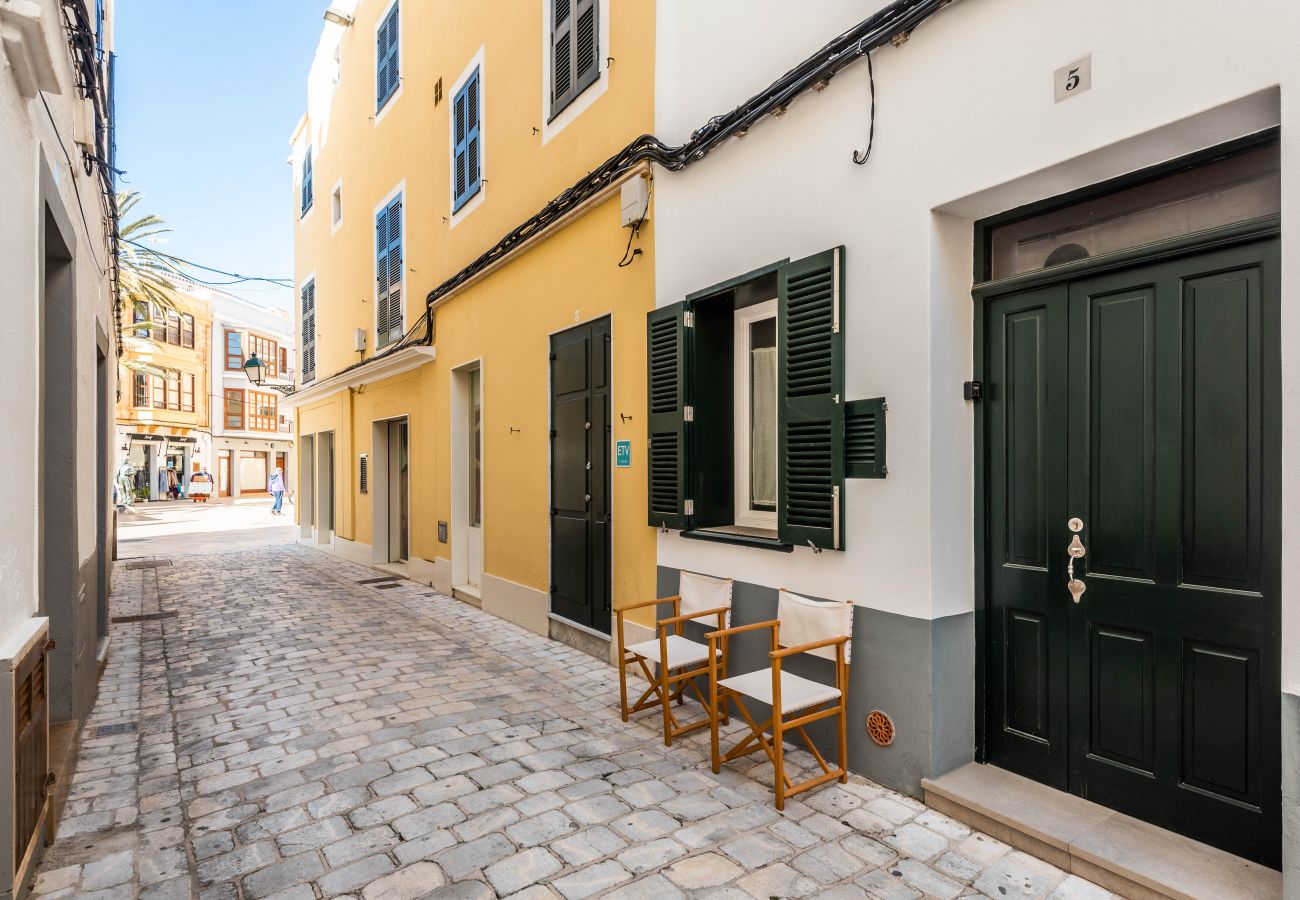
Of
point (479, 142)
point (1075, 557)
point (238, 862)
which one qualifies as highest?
point (479, 142)

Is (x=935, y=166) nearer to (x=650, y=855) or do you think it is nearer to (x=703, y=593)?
(x=703, y=593)

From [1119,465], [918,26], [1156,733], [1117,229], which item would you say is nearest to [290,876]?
[1156,733]

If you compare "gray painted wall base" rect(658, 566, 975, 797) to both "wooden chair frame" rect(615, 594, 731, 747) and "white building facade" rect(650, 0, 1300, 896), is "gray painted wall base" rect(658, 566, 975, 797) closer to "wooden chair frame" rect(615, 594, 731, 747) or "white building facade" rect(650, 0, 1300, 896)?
"white building facade" rect(650, 0, 1300, 896)

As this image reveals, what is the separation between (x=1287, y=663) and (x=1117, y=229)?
1729mm

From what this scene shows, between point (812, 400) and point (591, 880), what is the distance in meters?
2.47

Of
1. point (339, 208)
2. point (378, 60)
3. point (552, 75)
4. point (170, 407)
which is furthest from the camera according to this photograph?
point (170, 407)

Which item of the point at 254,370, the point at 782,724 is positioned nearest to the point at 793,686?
the point at 782,724

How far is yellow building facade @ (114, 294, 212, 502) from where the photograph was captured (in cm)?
2969

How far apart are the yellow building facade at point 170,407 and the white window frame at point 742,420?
30924 millimetres

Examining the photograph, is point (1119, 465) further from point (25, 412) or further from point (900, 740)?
point (25, 412)

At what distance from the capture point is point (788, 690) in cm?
345

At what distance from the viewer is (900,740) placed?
3346 millimetres

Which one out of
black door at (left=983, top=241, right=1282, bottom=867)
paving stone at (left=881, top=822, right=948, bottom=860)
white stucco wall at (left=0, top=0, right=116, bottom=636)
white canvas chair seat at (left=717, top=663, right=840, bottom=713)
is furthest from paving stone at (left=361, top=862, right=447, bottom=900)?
black door at (left=983, top=241, right=1282, bottom=867)

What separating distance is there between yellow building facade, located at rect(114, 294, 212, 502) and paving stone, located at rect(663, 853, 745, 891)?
106 ft
